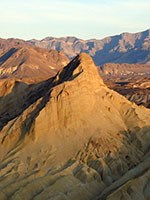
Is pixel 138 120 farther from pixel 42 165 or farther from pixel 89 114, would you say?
pixel 42 165

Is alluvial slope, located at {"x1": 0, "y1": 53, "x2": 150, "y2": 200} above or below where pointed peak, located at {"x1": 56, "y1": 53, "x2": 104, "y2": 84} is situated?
below

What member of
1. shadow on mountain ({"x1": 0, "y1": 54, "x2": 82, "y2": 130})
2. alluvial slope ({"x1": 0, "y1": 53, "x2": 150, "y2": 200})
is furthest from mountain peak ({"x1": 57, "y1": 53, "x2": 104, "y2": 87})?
shadow on mountain ({"x1": 0, "y1": 54, "x2": 82, "y2": 130})

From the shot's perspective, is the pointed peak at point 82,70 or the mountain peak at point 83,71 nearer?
the mountain peak at point 83,71

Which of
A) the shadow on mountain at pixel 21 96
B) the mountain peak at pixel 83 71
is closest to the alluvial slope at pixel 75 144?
the mountain peak at pixel 83 71

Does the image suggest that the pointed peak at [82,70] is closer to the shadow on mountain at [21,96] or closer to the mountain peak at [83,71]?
the mountain peak at [83,71]

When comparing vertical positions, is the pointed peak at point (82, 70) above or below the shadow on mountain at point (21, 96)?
above

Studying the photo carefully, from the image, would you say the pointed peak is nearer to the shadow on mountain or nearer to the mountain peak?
the mountain peak

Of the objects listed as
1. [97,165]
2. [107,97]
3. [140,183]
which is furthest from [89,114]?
[140,183]

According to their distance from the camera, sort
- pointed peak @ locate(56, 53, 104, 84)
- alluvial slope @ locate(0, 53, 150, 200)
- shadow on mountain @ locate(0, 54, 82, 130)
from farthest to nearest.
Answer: shadow on mountain @ locate(0, 54, 82, 130)
pointed peak @ locate(56, 53, 104, 84)
alluvial slope @ locate(0, 53, 150, 200)
